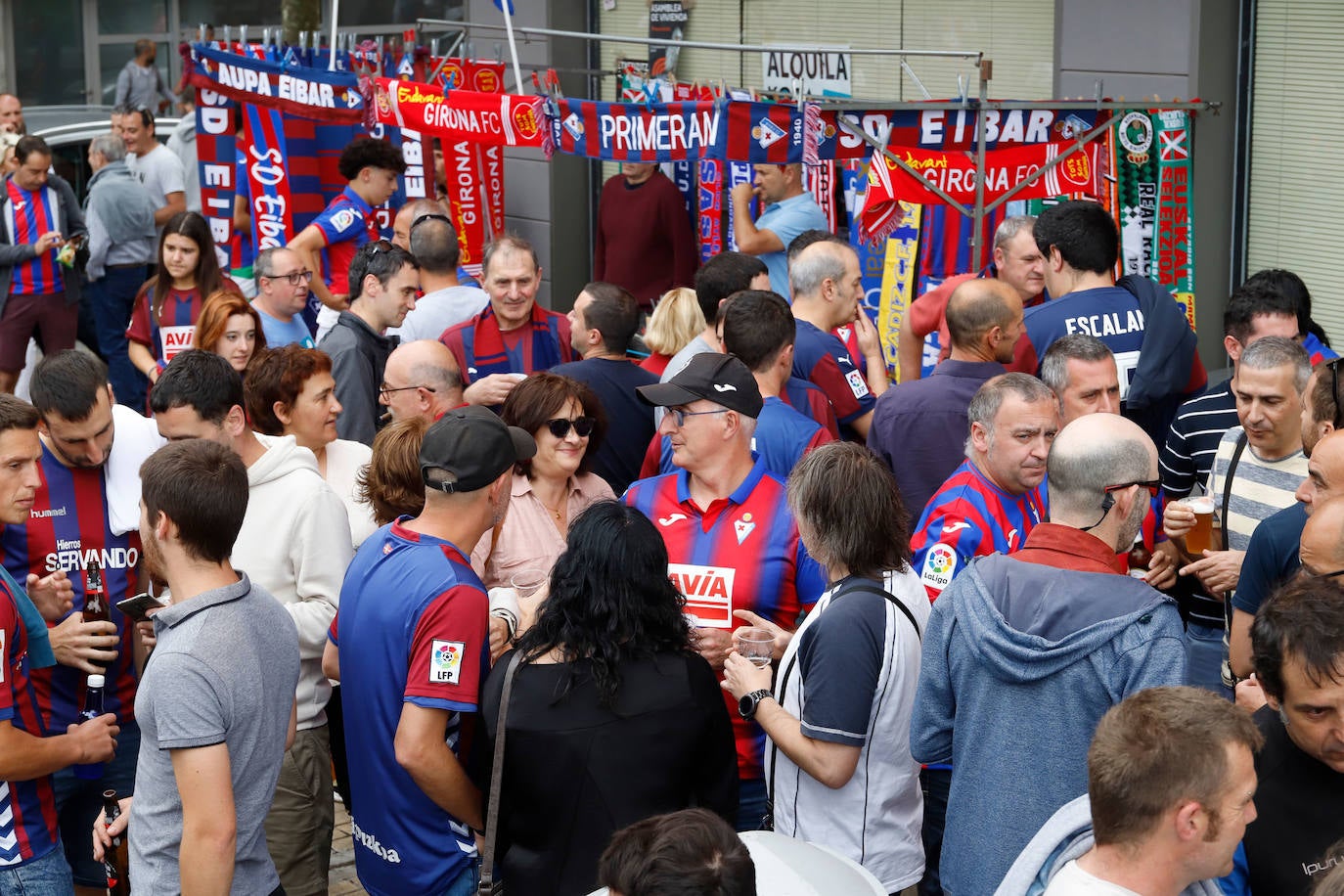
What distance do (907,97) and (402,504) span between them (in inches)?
260

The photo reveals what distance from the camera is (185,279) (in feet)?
26.8

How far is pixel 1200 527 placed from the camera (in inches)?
176

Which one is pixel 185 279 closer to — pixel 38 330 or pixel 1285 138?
pixel 38 330

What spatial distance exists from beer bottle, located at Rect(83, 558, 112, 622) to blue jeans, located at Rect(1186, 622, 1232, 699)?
3.59m

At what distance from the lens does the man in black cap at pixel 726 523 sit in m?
4.36

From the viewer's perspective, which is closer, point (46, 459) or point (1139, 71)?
point (46, 459)

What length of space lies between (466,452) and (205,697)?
0.91 m

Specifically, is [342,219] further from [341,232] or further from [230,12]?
[230,12]

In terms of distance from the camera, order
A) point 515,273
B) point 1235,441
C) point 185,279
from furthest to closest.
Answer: point 185,279 → point 515,273 → point 1235,441

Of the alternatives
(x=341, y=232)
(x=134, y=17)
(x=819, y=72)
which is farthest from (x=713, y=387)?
(x=134, y=17)

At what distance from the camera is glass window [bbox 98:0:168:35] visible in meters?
25.0

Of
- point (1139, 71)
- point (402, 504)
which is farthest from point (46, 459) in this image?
point (1139, 71)

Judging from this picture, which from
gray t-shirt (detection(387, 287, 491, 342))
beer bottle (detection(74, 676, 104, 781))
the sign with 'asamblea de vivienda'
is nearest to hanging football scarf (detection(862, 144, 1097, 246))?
gray t-shirt (detection(387, 287, 491, 342))

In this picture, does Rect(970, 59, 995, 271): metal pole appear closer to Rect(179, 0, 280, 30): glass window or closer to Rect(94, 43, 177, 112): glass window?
Rect(179, 0, 280, 30): glass window
